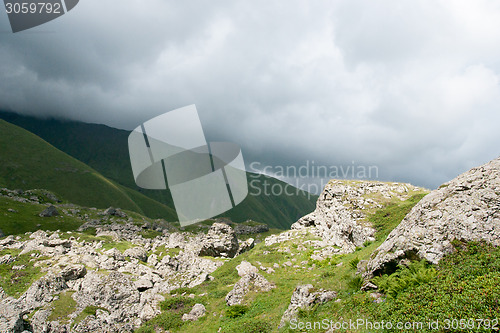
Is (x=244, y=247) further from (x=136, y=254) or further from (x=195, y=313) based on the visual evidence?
(x=195, y=313)

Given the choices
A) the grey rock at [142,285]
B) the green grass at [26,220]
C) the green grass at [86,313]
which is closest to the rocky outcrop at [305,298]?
the green grass at [86,313]

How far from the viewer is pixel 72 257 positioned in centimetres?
4491

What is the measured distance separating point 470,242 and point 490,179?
542 cm

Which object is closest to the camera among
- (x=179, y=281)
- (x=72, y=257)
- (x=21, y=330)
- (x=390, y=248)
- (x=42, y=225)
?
(x=390, y=248)

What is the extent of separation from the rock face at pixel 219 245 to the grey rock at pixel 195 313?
3537cm

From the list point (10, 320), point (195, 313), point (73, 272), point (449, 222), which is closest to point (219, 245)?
point (73, 272)

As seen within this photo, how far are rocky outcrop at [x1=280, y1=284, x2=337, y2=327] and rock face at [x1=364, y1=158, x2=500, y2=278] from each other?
2.99 m

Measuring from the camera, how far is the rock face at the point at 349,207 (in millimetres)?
35056

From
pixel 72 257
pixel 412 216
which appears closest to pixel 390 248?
pixel 412 216

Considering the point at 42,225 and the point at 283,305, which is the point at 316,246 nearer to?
the point at 283,305

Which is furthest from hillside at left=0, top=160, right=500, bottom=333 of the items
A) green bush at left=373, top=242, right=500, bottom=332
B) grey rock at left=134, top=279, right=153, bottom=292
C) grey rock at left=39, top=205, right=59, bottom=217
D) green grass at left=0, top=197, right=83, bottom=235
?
grey rock at left=39, top=205, right=59, bottom=217

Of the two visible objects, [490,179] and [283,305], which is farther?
[283,305]

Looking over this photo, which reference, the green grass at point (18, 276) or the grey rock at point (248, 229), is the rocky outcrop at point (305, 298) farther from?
the grey rock at point (248, 229)

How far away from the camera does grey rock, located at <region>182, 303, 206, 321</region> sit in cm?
2680
